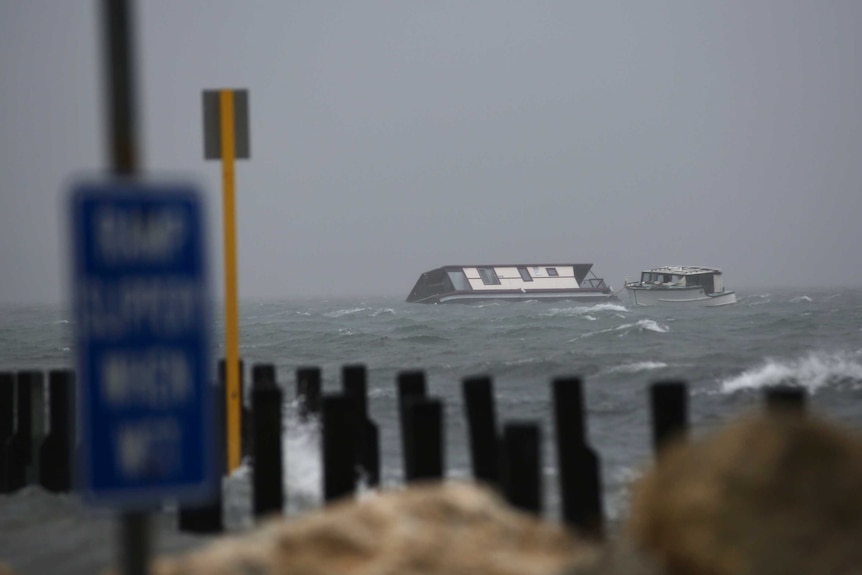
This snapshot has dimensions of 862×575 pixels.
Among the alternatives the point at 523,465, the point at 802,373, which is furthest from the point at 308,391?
the point at 802,373

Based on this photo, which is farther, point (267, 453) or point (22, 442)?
point (22, 442)

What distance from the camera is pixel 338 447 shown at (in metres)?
6.84

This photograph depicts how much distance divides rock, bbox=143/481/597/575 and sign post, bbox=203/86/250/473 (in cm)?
471

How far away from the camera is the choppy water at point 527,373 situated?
898 centimetres

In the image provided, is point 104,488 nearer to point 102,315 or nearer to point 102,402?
point 102,402

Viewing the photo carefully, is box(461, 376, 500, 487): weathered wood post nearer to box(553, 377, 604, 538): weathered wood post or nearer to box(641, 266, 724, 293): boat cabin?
box(553, 377, 604, 538): weathered wood post

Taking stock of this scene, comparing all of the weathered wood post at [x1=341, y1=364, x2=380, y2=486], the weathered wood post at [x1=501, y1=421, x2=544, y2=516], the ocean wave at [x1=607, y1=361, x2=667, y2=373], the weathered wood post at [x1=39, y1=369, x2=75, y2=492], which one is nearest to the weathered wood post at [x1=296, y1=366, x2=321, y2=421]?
the weathered wood post at [x1=341, y1=364, x2=380, y2=486]

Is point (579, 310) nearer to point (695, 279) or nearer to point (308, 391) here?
point (695, 279)

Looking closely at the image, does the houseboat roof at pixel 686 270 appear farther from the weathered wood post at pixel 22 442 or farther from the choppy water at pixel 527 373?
the weathered wood post at pixel 22 442

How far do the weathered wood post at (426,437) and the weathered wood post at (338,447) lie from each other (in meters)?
0.62

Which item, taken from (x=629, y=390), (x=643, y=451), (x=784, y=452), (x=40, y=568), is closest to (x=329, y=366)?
(x=629, y=390)

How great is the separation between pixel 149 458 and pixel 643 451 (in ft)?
34.7

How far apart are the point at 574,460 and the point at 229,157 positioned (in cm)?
395

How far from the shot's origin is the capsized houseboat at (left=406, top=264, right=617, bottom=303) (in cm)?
9469
